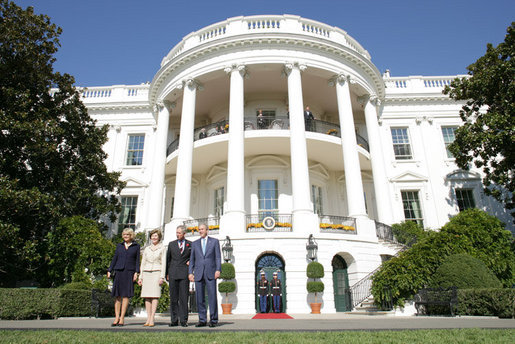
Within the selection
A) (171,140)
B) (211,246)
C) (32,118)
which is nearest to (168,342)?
(211,246)

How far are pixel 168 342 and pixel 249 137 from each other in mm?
13694

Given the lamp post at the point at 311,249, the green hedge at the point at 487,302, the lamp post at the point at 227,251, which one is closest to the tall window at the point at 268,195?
the lamp post at the point at 311,249

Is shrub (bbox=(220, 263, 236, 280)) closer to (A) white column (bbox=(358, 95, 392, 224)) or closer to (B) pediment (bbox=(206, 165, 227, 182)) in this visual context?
(B) pediment (bbox=(206, 165, 227, 182))

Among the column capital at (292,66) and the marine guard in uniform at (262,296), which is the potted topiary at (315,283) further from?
the column capital at (292,66)

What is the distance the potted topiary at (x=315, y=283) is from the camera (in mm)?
13000

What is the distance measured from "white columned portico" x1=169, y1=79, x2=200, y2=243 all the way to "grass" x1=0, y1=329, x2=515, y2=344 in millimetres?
11036

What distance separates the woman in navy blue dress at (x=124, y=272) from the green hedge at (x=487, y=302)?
892 centimetres

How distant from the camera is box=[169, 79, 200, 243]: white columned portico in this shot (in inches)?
642

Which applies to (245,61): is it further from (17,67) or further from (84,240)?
(84,240)

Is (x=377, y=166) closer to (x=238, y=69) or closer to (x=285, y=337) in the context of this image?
(x=238, y=69)

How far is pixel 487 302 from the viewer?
9.33 m

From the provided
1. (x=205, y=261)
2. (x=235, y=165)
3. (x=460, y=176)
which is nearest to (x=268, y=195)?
(x=235, y=165)

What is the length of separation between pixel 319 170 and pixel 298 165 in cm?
476

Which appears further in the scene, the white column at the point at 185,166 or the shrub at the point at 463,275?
the white column at the point at 185,166
